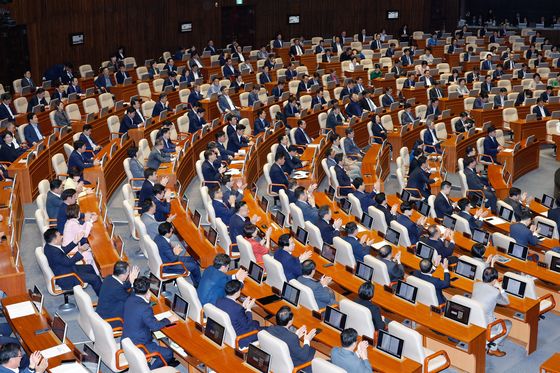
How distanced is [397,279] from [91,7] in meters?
17.4

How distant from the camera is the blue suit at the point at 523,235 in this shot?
12609 mm

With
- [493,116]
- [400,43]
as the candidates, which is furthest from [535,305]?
[400,43]

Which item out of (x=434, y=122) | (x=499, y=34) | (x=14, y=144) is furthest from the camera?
(x=499, y=34)

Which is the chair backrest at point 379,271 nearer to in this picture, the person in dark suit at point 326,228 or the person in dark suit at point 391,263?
the person in dark suit at point 391,263

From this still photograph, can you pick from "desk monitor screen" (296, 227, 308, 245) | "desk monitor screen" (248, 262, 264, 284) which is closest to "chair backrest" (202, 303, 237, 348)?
"desk monitor screen" (248, 262, 264, 284)

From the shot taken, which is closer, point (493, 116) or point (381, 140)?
point (381, 140)

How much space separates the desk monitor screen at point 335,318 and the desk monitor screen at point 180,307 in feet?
5.27

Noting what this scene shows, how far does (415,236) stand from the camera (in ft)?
42.1

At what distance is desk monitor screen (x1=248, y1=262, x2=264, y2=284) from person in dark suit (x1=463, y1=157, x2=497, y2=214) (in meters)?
6.48

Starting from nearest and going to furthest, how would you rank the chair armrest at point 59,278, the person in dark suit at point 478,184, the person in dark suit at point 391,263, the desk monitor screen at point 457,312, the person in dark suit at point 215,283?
the desk monitor screen at point 457,312, the person in dark suit at point 215,283, the chair armrest at point 59,278, the person in dark suit at point 391,263, the person in dark suit at point 478,184

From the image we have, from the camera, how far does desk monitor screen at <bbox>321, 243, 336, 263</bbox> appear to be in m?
11.2

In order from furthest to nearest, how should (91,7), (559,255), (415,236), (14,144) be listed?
1. (91,7)
2. (14,144)
3. (415,236)
4. (559,255)

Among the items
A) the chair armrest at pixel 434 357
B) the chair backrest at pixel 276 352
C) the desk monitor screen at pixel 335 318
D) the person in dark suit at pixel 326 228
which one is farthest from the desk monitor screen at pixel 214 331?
the person in dark suit at pixel 326 228

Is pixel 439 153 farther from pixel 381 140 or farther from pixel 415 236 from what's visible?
pixel 415 236
